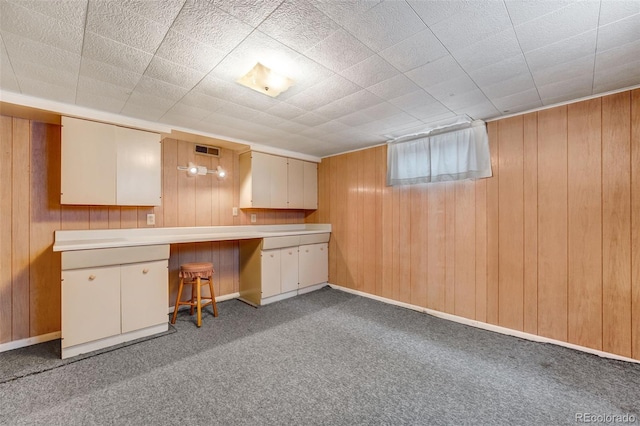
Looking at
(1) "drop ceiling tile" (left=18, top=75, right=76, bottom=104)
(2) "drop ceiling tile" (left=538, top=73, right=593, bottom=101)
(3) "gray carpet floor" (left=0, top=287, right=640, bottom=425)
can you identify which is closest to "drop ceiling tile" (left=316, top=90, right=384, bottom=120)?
(2) "drop ceiling tile" (left=538, top=73, right=593, bottom=101)

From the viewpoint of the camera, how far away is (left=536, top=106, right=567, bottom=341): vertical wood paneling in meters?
2.51

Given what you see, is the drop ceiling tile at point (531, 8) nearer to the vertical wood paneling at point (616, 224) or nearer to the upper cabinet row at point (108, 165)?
the vertical wood paneling at point (616, 224)

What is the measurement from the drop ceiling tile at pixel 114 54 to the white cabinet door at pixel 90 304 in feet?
5.62

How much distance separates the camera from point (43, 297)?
266cm

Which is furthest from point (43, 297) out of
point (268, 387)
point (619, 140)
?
point (619, 140)

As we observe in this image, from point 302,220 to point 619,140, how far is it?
400 centimetres

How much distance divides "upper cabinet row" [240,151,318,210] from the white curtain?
147 centimetres

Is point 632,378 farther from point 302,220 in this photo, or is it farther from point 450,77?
point 302,220

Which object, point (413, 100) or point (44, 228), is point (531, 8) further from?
point (44, 228)

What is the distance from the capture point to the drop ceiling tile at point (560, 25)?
139cm

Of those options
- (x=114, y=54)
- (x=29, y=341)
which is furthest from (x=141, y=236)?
(x=114, y=54)

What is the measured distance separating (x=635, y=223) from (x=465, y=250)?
4.32 ft

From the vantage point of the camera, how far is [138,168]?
2.93 meters

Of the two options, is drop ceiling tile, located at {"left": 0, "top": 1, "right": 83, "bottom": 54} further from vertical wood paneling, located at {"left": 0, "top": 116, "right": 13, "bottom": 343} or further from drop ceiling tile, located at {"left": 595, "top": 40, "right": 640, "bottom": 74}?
drop ceiling tile, located at {"left": 595, "top": 40, "right": 640, "bottom": 74}
